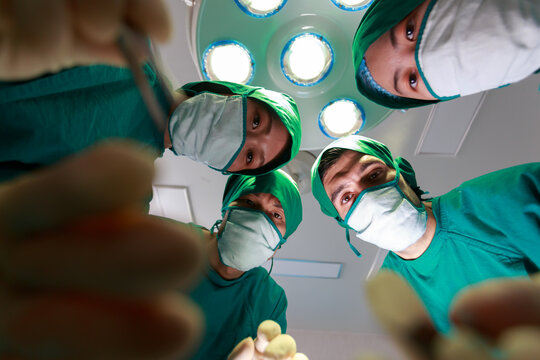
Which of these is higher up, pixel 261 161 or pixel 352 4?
pixel 352 4

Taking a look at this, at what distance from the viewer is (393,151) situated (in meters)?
1.45

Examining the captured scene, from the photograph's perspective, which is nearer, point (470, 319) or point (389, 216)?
point (470, 319)

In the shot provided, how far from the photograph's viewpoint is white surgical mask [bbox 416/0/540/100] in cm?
80

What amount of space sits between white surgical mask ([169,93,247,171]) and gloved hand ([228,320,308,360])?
63 cm

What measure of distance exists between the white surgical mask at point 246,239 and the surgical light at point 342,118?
0.46 m

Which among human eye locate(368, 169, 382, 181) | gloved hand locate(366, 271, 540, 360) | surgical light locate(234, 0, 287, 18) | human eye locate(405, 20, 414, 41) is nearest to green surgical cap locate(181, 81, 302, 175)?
surgical light locate(234, 0, 287, 18)

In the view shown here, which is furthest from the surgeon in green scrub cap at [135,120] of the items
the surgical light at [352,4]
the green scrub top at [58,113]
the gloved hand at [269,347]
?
the gloved hand at [269,347]

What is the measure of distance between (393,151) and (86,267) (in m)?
1.46

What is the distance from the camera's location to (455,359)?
0.69ft

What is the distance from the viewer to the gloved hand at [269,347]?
3.06 feet

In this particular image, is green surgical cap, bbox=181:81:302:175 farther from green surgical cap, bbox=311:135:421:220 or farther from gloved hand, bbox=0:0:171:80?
gloved hand, bbox=0:0:171:80

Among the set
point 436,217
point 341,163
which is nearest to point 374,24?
point 341,163

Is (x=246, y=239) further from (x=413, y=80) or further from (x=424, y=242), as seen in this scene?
(x=413, y=80)

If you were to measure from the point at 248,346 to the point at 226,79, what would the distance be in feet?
3.25
